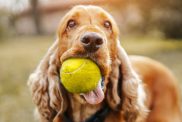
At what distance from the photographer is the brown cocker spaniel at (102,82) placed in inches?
149

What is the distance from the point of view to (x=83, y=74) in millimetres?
3764

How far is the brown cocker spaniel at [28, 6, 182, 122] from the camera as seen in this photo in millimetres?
3795

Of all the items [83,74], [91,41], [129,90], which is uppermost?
[91,41]

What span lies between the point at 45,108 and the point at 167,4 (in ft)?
43.0

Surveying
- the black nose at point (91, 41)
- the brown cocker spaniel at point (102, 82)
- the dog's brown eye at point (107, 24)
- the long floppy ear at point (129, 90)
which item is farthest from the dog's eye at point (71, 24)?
the long floppy ear at point (129, 90)

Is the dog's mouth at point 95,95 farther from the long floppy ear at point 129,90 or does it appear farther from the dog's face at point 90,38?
the long floppy ear at point 129,90

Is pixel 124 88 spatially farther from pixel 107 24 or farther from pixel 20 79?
pixel 20 79

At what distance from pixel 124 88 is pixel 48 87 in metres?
0.64

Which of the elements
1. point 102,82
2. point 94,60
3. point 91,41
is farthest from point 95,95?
point 91,41

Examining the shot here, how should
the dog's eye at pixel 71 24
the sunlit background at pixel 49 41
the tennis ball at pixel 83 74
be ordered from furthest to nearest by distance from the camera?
the sunlit background at pixel 49 41
the dog's eye at pixel 71 24
the tennis ball at pixel 83 74

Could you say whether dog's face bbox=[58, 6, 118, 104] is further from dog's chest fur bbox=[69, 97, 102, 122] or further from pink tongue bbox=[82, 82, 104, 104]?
dog's chest fur bbox=[69, 97, 102, 122]

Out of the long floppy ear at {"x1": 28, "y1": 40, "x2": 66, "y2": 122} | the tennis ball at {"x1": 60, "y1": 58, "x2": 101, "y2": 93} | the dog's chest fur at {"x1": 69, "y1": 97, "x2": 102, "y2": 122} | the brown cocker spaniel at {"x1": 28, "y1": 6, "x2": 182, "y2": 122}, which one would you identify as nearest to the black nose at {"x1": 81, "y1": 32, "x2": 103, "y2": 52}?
the brown cocker spaniel at {"x1": 28, "y1": 6, "x2": 182, "y2": 122}

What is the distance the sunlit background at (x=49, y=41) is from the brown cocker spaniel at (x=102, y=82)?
138 cm

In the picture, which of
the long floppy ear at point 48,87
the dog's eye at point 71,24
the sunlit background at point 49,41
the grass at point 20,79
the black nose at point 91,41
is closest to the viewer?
the black nose at point 91,41
